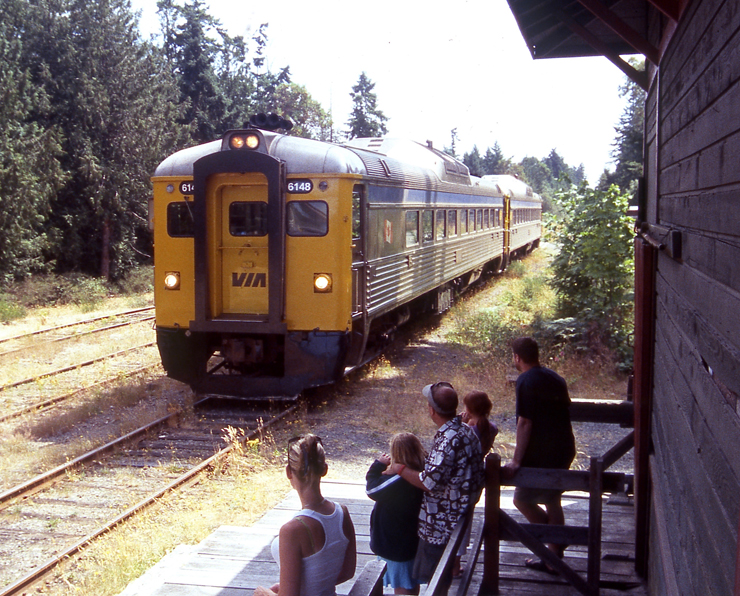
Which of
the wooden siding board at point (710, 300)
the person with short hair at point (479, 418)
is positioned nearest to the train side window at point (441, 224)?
the person with short hair at point (479, 418)

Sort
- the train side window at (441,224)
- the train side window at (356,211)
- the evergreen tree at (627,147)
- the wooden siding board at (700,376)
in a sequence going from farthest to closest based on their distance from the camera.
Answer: the evergreen tree at (627,147), the train side window at (441,224), the train side window at (356,211), the wooden siding board at (700,376)

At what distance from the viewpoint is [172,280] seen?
9.75 metres

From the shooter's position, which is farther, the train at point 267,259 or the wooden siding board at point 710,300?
the train at point 267,259

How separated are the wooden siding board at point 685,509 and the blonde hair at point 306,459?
1.37m

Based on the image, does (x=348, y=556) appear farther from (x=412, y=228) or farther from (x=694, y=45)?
Result: (x=412, y=228)

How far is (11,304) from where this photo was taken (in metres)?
21.4

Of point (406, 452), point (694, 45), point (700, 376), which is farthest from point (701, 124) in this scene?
point (406, 452)

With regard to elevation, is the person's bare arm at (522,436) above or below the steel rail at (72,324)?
above

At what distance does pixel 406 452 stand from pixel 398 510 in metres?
0.30

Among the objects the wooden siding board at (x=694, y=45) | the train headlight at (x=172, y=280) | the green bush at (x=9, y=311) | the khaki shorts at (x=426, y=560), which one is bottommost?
the green bush at (x=9, y=311)

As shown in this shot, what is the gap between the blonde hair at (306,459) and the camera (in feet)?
10.6

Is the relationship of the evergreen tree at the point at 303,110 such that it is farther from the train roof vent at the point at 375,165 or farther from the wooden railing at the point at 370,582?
the wooden railing at the point at 370,582

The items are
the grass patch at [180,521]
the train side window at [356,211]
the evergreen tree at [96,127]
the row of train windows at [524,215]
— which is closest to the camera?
→ the grass patch at [180,521]

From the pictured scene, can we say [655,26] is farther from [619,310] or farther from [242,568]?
[619,310]
